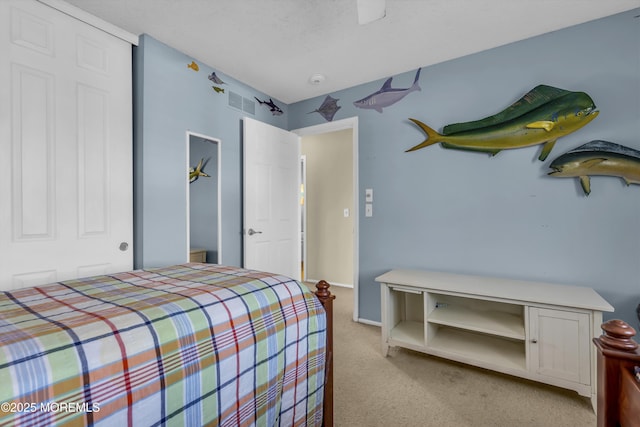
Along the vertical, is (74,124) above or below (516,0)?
below

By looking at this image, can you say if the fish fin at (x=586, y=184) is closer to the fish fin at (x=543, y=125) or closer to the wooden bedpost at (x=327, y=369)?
the fish fin at (x=543, y=125)

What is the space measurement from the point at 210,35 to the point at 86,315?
6.89 feet

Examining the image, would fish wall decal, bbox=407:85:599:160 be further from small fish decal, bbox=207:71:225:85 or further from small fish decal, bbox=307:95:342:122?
small fish decal, bbox=207:71:225:85

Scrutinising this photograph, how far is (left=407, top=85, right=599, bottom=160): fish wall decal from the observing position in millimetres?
2113

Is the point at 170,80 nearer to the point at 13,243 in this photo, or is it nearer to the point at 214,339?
the point at 13,243

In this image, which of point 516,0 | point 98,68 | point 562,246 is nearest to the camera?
point 516,0

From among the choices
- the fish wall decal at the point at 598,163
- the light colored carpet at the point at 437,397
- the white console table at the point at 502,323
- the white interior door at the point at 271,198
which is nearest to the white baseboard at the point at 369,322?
the white console table at the point at 502,323

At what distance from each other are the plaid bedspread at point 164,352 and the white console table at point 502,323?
113 centimetres

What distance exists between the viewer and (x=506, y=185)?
2.37m

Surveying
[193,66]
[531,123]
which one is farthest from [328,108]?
[531,123]

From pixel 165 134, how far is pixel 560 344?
3.02 meters

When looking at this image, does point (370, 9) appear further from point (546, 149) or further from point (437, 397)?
point (437, 397)

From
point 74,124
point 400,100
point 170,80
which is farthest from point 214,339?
point 400,100

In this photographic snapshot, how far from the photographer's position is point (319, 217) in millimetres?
4711
